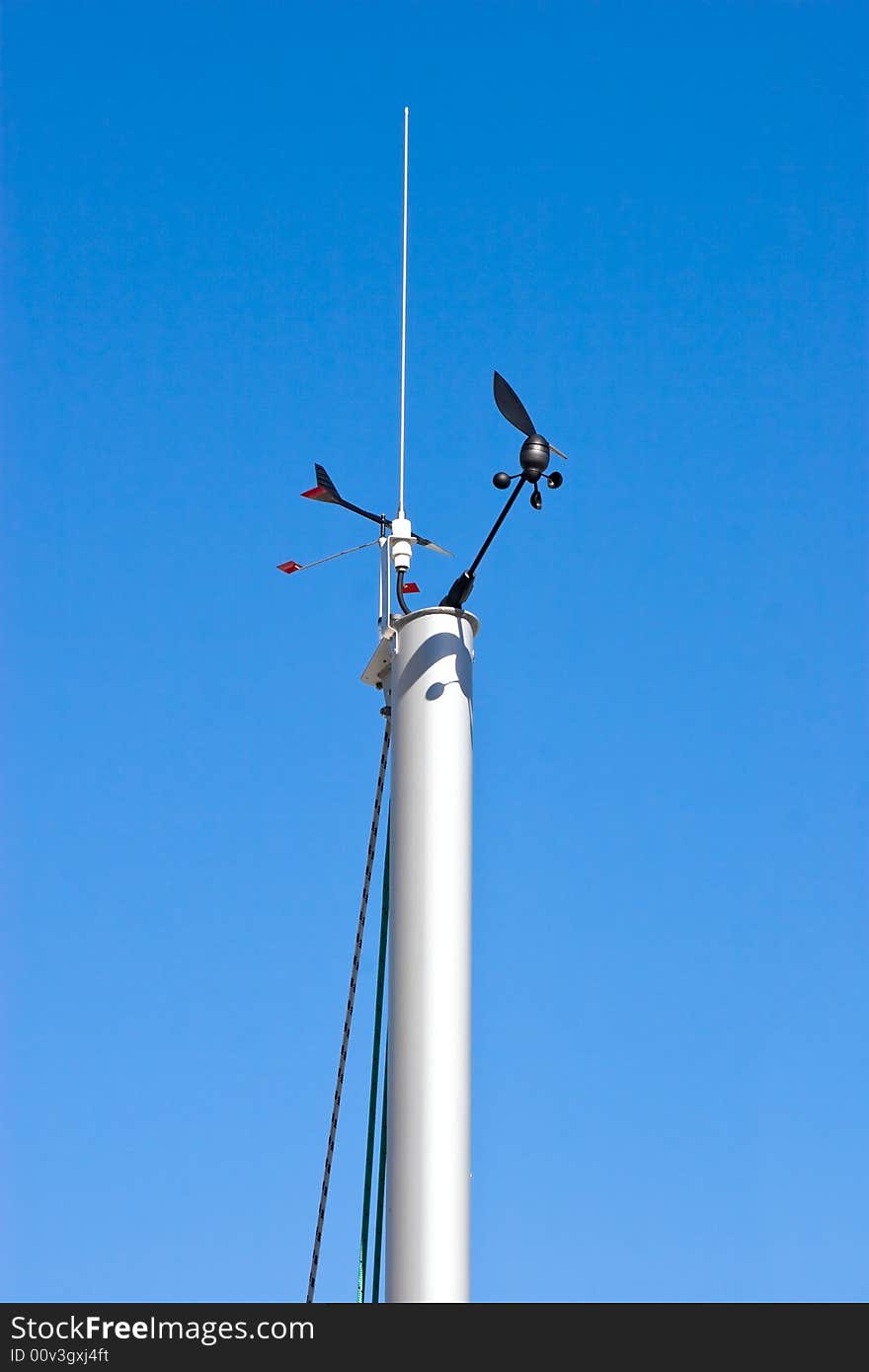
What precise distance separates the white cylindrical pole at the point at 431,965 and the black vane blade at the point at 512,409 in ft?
4.83

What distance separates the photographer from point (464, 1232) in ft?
39.4

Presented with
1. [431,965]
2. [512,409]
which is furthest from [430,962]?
[512,409]

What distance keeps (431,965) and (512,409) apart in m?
3.95

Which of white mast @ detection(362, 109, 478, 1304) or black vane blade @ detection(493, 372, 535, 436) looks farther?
black vane blade @ detection(493, 372, 535, 436)

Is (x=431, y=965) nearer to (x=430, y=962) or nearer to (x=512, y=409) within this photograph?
(x=430, y=962)

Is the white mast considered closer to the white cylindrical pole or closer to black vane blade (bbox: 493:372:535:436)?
the white cylindrical pole

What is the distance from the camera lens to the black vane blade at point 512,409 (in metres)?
14.0

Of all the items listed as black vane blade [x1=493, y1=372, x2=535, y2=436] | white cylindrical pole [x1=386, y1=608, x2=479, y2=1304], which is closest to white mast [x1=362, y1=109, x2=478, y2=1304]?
white cylindrical pole [x1=386, y1=608, x2=479, y2=1304]

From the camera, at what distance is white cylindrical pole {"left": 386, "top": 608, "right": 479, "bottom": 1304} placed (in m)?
12.0

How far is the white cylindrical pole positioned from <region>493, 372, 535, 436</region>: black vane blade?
4.83 feet

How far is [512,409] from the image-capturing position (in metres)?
14.0
